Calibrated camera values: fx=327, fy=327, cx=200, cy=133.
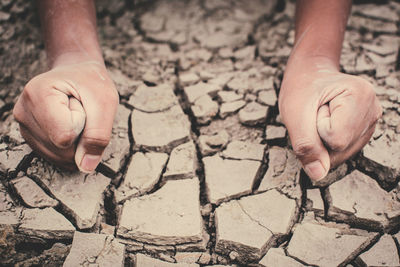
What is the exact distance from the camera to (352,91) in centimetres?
94

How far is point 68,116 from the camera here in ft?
2.92

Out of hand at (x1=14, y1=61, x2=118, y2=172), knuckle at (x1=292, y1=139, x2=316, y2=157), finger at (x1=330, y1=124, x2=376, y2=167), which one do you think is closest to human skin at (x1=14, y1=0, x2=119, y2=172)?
hand at (x1=14, y1=61, x2=118, y2=172)

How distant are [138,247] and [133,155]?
1.08ft

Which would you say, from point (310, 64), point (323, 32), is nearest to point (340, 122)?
point (310, 64)

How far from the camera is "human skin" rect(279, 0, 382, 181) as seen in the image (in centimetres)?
90

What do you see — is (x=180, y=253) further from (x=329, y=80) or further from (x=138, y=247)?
(x=329, y=80)

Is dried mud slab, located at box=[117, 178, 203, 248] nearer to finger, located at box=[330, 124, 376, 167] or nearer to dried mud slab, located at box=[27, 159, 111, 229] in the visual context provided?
dried mud slab, located at box=[27, 159, 111, 229]

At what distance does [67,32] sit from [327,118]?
3.01ft

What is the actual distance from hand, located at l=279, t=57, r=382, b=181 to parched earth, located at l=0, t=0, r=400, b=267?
0.52 ft

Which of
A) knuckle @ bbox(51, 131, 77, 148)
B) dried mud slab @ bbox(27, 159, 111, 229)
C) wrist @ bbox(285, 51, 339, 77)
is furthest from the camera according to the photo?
wrist @ bbox(285, 51, 339, 77)

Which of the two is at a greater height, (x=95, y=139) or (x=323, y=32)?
(x=323, y=32)

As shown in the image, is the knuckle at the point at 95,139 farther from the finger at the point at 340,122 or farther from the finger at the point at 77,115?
the finger at the point at 340,122

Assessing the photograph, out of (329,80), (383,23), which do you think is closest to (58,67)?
(329,80)

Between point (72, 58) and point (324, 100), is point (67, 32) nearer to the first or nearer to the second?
point (72, 58)
